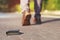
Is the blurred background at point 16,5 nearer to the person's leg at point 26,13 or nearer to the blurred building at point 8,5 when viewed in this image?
the blurred building at point 8,5

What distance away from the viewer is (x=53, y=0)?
8852 mm

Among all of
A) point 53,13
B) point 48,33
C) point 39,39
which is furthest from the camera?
point 53,13

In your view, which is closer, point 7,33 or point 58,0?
point 7,33

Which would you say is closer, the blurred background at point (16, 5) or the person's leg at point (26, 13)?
the person's leg at point (26, 13)

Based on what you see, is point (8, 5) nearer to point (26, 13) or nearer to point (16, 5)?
point (16, 5)

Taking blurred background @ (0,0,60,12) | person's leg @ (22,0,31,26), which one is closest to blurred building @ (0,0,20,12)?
blurred background @ (0,0,60,12)

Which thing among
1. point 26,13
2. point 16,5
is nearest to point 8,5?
point 16,5

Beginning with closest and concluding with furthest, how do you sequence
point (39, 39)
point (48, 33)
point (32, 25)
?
point (39, 39), point (48, 33), point (32, 25)

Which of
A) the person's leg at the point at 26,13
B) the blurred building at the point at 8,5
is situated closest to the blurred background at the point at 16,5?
the blurred building at the point at 8,5

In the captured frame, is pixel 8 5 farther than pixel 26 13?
Yes

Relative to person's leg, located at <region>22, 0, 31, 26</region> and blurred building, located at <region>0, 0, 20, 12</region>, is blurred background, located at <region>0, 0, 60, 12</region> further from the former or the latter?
person's leg, located at <region>22, 0, 31, 26</region>

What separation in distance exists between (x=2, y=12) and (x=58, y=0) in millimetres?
2168

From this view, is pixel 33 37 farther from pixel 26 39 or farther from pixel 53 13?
pixel 53 13

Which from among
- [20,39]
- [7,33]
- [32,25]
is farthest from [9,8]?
[20,39]
